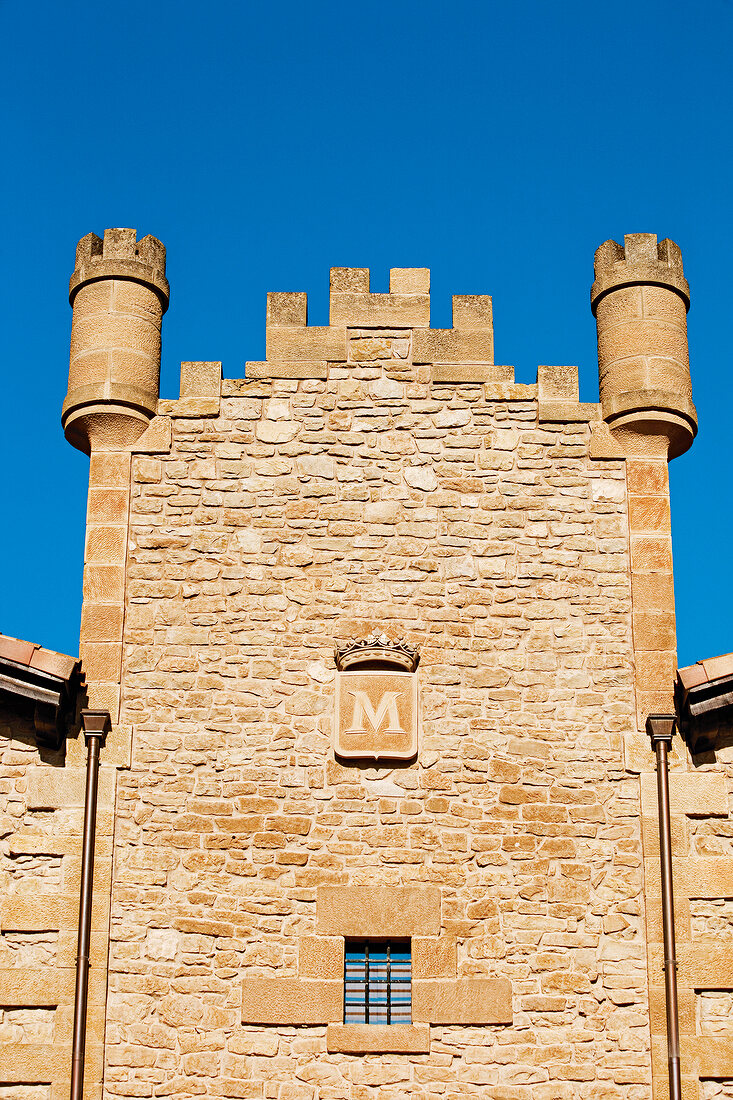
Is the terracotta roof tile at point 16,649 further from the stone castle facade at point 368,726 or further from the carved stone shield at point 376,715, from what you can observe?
the carved stone shield at point 376,715

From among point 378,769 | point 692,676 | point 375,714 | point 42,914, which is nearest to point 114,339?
point 375,714

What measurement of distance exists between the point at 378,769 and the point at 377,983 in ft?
5.06

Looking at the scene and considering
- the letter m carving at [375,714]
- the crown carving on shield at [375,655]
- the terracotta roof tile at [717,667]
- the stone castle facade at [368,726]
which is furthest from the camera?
the crown carving on shield at [375,655]

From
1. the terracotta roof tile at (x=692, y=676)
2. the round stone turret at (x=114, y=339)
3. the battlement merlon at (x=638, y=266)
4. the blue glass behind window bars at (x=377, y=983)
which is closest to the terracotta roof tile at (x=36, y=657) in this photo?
the round stone turret at (x=114, y=339)

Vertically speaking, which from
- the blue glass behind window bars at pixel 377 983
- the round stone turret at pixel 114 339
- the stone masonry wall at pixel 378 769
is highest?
the round stone turret at pixel 114 339

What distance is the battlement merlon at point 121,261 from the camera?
12.9 metres

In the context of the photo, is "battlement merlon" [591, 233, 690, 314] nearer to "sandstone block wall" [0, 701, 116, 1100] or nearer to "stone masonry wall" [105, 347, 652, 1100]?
"stone masonry wall" [105, 347, 652, 1100]

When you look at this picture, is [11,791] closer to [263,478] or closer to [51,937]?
[51,937]

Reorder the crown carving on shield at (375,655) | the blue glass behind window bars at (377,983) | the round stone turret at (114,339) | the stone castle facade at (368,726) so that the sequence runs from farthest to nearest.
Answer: the round stone turret at (114,339) < the crown carving on shield at (375,655) < the blue glass behind window bars at (377,983) < the stone castle facade at (368,726)

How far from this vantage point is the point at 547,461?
12523mm

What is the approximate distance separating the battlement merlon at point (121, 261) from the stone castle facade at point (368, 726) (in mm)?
28

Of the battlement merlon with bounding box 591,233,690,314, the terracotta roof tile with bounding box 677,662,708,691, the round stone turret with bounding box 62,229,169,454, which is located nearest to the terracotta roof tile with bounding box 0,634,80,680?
the round stone turret with bounding box 62,229,169,454

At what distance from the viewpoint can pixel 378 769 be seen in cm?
1159

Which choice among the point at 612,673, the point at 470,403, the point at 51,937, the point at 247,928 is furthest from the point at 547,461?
the point at 51,937
